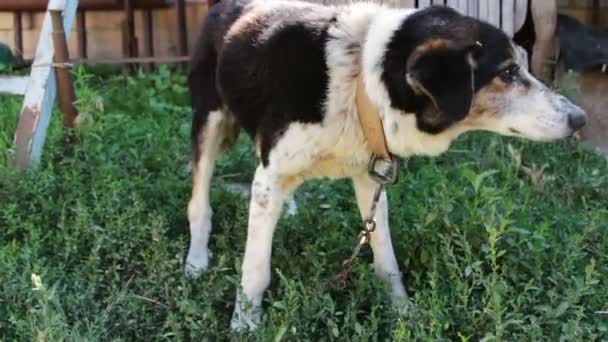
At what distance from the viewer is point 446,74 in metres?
2.97

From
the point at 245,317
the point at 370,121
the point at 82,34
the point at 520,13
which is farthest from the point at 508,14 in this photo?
the point at 82,34

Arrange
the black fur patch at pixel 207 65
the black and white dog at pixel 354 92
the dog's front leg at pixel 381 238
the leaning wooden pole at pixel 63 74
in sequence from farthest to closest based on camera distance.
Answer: the leaning wooden pole at pixel 63 74 → the black fur patch at pixel 207 65 → the dog's front leg at pixel 381 238 → the black and white dog at pixel 354 92

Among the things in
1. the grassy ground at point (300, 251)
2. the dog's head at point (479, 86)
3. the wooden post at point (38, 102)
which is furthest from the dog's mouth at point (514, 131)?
the wooden post at point (38, 102)

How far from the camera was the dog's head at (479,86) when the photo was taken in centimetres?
306

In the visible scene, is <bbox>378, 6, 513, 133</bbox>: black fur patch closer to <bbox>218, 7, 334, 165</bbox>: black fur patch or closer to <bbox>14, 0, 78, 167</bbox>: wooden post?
<bbox>218, 7, 334, 165</bbox>: black fur patch

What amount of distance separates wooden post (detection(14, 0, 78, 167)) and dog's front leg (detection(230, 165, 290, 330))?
1752 millimetres

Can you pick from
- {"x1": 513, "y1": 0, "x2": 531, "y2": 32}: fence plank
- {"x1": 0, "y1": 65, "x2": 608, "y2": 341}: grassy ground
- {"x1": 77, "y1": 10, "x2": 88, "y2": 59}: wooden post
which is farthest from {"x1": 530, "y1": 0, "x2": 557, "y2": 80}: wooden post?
{"x1": 77, "y1": 10, "x2": 88, "y2": 59}: wooden post

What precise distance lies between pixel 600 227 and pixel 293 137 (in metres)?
1.69

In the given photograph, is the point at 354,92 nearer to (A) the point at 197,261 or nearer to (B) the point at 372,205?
(B) the point at 372,205

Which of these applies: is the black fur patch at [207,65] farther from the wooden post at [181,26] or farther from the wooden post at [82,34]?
the wooden post at [82,34]

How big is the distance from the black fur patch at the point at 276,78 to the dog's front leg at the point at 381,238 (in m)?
0.50

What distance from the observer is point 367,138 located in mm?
3332

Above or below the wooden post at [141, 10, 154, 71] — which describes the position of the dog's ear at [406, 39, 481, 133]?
above

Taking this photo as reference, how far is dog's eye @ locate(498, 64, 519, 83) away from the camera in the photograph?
3127 mm
